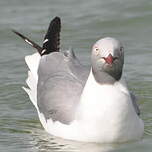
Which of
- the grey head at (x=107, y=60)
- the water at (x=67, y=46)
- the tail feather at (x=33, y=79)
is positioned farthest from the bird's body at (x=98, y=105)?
the tail feather at (x=33, y=79)

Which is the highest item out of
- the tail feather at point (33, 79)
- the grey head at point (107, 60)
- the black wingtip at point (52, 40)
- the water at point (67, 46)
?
the grey head at point (107, 60)

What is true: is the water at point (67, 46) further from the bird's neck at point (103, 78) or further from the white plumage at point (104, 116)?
the bird's neck at point (103, 78)

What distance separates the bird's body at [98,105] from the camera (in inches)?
281

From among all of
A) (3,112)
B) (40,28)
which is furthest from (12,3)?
(3,112)

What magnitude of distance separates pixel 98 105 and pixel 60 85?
741mm

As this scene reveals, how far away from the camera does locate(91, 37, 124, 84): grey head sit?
704 centimetres

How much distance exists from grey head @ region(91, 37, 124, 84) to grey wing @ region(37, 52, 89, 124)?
457 mm

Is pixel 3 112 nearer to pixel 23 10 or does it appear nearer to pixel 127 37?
pixel 127 37

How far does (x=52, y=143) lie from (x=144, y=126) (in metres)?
1.06

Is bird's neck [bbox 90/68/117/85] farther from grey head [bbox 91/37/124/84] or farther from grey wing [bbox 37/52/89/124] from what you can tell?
grey wing [bbox 37/52/89/124]

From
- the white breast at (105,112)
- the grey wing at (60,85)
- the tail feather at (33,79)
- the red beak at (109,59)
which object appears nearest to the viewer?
the red beak at (109,59)

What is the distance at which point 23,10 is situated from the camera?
41.8 ft

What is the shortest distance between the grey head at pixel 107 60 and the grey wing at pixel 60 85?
46 centimetres

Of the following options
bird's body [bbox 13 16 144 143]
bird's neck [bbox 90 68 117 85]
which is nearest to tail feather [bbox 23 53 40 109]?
bird's body [bbox 13 16 144 143]
